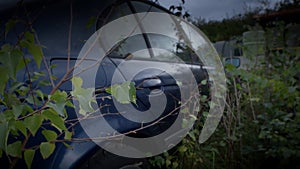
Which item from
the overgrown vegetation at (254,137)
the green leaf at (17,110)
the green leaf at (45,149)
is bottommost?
the overgrown vegetation at (254,137)

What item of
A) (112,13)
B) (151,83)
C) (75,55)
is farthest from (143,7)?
(75,55)

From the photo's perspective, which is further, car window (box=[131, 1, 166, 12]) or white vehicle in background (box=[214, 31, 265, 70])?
white vehicle in background (box=[214, 31, 265, 70])

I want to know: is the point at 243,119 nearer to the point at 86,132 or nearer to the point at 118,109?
the point at 118,109

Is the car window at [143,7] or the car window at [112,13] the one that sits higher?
the car window at [143,7]

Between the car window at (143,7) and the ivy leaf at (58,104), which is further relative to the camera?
the car window at (143,7)

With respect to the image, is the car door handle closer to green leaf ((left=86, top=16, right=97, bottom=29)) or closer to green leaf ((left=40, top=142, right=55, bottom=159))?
green leaf ((left=86, top=16, right=97, bottom=29))

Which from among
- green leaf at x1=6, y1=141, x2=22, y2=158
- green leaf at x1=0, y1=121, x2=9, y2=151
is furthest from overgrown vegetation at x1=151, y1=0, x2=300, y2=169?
green leaf at x1=0, y1=121, x2=9, y2=151

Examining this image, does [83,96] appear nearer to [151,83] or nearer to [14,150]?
[14,150]

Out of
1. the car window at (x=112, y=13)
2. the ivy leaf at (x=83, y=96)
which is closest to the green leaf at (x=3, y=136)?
the ivy leaf at (x=83, y=96)

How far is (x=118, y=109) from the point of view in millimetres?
1183

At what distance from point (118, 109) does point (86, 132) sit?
22 cm

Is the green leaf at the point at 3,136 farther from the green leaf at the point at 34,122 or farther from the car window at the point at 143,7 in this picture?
the car window at the point at 143,7

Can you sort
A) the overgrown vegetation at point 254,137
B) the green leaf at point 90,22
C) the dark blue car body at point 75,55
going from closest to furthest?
the dark blue car body at point 75,55, the green leaf at point 90,22, the overgrown vegetation at point 254,137

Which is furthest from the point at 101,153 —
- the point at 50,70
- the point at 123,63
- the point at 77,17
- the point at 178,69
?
the point at 178,69
